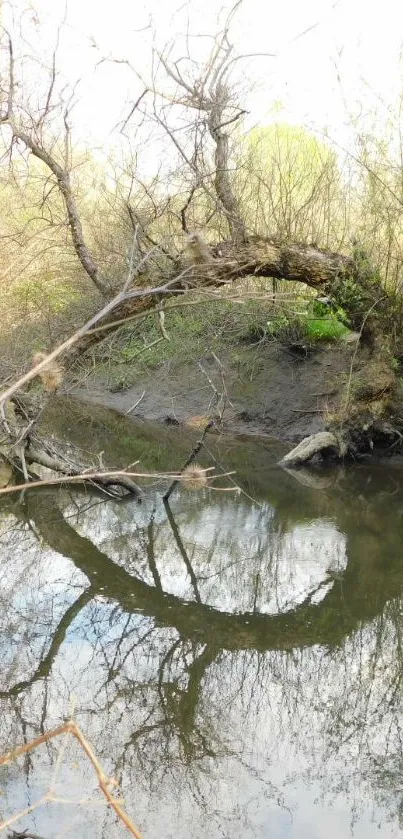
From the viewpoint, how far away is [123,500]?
9.38 meters

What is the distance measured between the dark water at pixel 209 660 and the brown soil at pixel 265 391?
10.5 feet

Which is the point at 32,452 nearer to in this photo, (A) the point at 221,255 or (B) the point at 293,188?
(A) the point at 221,255

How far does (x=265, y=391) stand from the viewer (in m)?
14.0

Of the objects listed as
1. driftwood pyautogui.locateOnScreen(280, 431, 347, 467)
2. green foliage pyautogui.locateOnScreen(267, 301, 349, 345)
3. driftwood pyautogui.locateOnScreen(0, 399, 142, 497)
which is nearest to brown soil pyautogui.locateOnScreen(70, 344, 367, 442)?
green foliage pyautogui.locateOnScreen(267, 301, 349, 345)

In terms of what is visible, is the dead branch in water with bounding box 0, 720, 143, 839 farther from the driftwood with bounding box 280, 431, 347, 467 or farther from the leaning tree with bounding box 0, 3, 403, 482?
the driftwood with bounding box 280, 431, 347, 467

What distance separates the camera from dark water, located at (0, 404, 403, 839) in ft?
13.1

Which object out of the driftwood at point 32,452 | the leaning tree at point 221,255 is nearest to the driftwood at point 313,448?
the leaning tree at point 221,255

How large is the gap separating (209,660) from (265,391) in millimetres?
8734

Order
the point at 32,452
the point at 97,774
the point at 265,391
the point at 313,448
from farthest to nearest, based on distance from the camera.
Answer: the point at 265,391 → the point at 313,448 → the point at 32,452 → the point at 97,774

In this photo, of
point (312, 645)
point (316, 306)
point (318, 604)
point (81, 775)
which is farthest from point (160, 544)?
point (316, 306)

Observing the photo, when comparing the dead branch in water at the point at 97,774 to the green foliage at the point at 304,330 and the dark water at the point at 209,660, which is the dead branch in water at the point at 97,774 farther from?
the green foliage at the point at 304,330

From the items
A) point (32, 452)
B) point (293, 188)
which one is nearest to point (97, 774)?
point (32, 452)

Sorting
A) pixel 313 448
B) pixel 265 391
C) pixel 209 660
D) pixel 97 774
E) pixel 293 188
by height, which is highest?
pixel 293 188

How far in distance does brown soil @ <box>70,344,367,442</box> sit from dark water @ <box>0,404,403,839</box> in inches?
127
